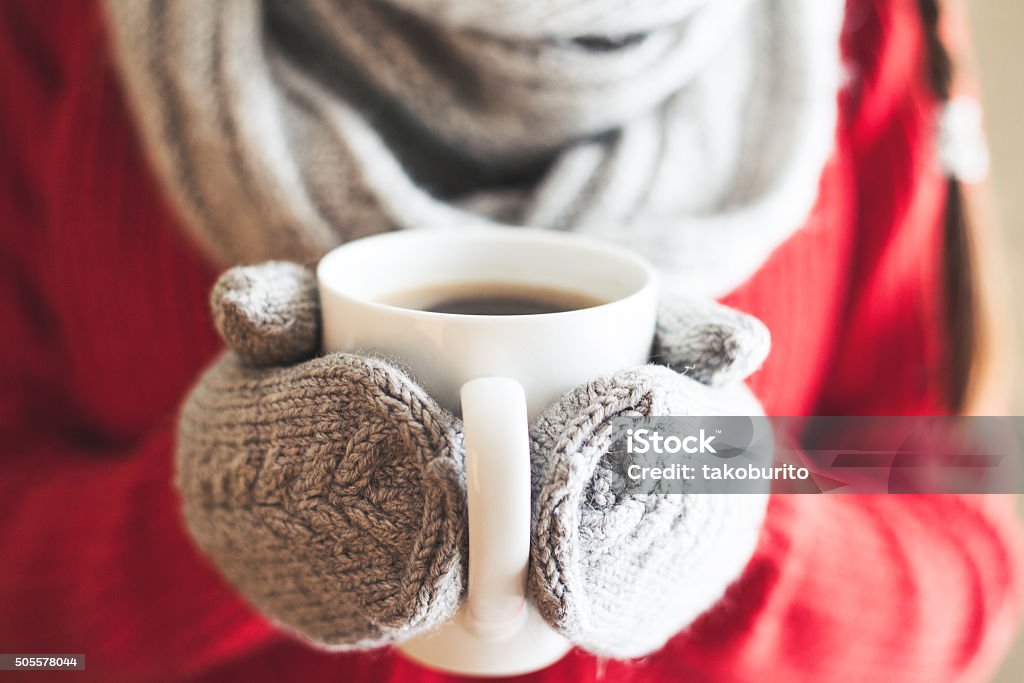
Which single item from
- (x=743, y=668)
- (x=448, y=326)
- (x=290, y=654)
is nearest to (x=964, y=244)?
(x=743, y=668)

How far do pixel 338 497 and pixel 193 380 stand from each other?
275 millimetres

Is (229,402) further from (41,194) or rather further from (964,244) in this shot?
(964,244)

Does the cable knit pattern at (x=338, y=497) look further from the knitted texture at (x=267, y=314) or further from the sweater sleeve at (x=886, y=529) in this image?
the sweater sleeve at (x=886, y=529)

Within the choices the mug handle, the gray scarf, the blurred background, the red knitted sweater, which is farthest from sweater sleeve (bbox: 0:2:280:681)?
the blurred background

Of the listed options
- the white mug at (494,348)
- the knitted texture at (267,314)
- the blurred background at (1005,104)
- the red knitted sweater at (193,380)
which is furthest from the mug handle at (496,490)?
the blurred background at (1005,104)

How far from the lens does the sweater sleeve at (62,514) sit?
458 millimetres

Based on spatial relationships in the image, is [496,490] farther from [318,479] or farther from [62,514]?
[62,514]

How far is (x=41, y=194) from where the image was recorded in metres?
0.53

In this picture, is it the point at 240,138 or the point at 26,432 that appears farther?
the point at 26,432

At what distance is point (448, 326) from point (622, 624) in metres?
0.14

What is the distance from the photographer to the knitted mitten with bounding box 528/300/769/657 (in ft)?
0.82

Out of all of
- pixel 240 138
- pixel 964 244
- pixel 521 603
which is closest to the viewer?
pixel 521 603

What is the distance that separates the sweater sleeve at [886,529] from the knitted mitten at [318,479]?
0.86 ft

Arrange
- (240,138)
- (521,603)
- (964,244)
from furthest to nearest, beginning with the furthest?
(964,244) → (240,138) → (521,603)
